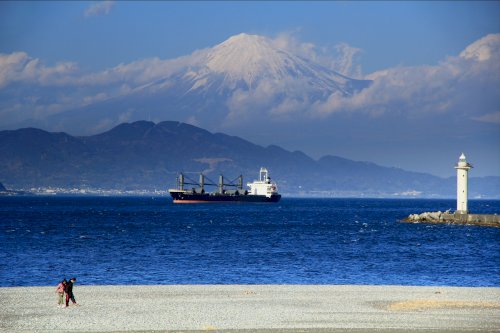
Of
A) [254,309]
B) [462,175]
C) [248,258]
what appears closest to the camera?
[254,309]

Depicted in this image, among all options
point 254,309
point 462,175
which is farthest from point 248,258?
point 462,175

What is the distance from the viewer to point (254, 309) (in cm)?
2739

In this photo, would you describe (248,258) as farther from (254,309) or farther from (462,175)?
(462,175)

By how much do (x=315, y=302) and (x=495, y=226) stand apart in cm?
8077

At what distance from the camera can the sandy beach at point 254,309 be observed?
23.9m

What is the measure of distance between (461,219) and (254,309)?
85.9 meters

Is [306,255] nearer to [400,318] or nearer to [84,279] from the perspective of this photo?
[84,279]

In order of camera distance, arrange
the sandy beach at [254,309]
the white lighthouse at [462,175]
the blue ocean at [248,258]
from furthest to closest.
Result: the white lighthouse at [462,175] → the blue ocean at [248,258] → the sandy beach at [254,309]

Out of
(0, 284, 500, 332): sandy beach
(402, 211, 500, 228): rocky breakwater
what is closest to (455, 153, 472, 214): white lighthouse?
(402, 211, 500, 228): rocky breakwater

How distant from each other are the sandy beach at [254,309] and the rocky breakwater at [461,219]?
7361 centimetres

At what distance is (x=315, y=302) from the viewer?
29.2 metres

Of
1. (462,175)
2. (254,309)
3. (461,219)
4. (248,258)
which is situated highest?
(462,175)

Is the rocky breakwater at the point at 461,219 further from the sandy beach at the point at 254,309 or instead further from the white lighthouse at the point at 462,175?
the sandy beach at the point at 254,309

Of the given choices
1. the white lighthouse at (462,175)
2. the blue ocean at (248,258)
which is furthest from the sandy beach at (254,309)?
the white lighthouse at (462,175)
